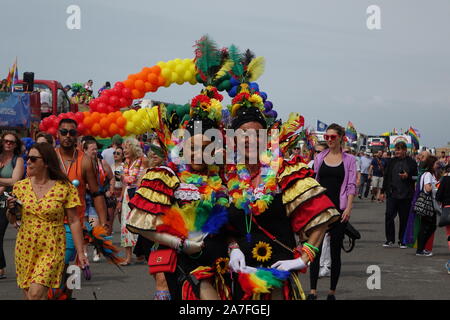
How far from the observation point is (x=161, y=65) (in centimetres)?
1877

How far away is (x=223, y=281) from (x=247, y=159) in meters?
0.80

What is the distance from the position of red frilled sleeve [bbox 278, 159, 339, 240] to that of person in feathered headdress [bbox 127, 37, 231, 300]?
1.37ft

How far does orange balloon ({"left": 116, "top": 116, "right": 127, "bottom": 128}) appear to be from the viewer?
18516mm

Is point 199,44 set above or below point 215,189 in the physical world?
above

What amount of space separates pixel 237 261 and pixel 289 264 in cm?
31

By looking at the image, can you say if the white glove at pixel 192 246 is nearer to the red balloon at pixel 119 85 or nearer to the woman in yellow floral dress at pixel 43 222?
the woman in yellow floral dress at pixel 43 222

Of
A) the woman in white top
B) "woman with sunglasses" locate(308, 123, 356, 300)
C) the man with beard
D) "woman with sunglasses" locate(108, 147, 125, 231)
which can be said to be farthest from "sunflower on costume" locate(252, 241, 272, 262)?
the woman in white top

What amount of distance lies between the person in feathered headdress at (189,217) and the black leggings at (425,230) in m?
7.80

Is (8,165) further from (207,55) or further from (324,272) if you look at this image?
(324,272)

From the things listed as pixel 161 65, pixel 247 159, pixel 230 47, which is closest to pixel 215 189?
pixel 247 159

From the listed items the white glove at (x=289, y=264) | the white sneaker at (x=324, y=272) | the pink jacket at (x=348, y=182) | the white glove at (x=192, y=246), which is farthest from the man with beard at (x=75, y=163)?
the white sneaker at (x=324, y=272)

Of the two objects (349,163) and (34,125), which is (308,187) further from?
(34,125)

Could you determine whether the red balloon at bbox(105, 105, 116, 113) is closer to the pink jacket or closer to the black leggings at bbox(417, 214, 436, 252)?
the black leggings at bbox(417, 214, 436, 252)

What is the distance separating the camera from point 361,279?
9.52 metres
